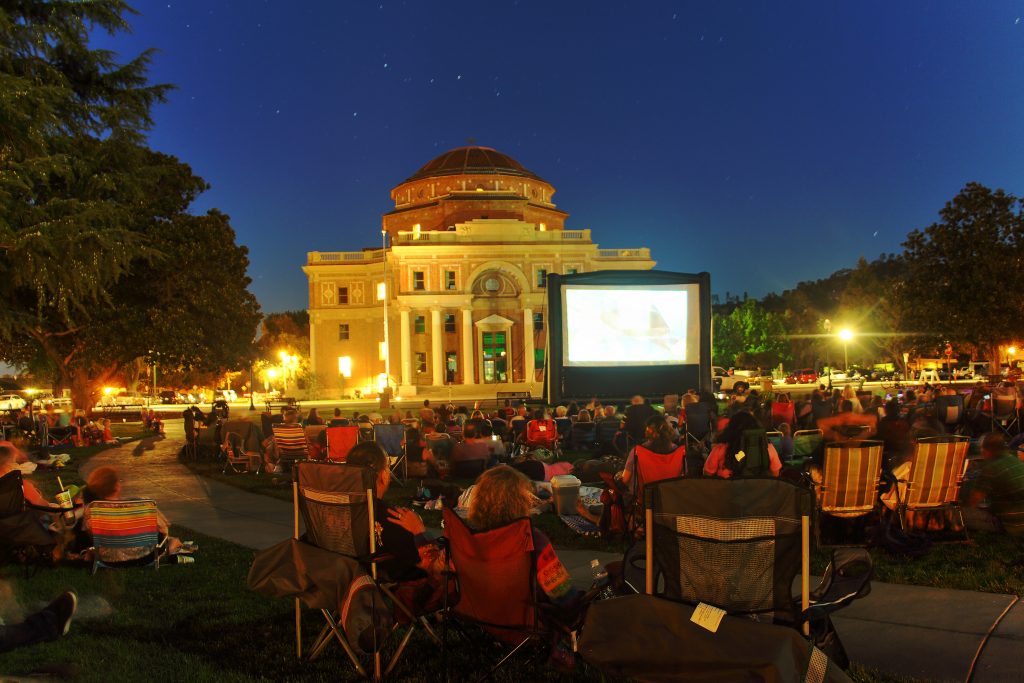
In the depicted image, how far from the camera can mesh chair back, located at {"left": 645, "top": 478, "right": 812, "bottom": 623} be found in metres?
3.25

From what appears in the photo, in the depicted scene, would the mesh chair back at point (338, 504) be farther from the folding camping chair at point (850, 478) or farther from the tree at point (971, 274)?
the tree at point (971, 274)

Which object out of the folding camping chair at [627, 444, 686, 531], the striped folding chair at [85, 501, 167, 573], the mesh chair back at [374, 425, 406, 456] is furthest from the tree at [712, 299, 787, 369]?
the striped folding chair at [85, 501, 167, 573]

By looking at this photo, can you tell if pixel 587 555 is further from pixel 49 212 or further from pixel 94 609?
pixel 49 212

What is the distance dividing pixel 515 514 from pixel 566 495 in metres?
5.30

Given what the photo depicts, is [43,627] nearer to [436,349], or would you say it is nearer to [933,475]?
[933,475]

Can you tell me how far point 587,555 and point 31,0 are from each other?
16.2 m

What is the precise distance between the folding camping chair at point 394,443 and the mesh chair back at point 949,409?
10.7 metres

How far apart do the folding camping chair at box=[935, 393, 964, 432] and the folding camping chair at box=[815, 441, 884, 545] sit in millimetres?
10209

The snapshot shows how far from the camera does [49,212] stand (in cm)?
1459

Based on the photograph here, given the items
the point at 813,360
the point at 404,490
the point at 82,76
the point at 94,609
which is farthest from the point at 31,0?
the point at 813,360

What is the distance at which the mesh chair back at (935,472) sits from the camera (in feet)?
23.8

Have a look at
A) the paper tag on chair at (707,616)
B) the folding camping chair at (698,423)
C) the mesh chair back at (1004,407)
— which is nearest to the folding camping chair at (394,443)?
the folding camping chair at (698,423)

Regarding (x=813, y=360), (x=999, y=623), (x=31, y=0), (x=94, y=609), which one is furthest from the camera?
(x=813, y=360)

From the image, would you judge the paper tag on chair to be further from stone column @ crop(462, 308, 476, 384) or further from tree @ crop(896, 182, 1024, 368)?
stone column @ crop(462, 308, 476, 384)
